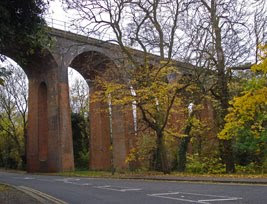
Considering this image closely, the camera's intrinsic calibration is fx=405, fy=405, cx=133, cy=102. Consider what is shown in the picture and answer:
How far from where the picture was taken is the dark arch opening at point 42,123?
147ft

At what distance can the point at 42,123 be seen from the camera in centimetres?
4522

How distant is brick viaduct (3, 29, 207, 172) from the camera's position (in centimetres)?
4062

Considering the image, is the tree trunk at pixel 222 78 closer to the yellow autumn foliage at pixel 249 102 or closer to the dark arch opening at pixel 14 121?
the yellow autumn foliage at pixel 249 102

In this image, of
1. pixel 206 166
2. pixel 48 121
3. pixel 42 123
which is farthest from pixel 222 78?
pixel 42 123

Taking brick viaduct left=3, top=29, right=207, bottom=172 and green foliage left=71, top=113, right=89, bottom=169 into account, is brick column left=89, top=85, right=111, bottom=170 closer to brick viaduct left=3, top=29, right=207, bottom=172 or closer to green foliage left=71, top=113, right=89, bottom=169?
brick viaduct left=3, top=29, right=207, bottom=172

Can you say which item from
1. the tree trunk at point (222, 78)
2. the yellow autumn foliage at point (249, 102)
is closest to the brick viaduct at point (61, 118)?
the tree trunk at point (222, 78)

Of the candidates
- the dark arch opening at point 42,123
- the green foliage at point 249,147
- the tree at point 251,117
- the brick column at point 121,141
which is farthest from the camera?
the dark arch opening at point 42,123

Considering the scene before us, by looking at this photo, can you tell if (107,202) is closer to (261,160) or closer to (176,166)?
(261,160)

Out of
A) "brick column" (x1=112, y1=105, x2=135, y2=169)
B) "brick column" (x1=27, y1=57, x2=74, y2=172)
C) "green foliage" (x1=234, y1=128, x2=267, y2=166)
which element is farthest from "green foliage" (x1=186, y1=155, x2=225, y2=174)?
"brick column" (x1=27, y1=57, x2=74, y2=172)

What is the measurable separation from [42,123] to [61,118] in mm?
5242

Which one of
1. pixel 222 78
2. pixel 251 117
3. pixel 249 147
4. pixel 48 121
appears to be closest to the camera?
pixel 251 117

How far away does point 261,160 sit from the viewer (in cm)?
2900

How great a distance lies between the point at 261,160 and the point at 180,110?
678 cm

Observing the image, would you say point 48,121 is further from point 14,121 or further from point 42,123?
point 14,121
